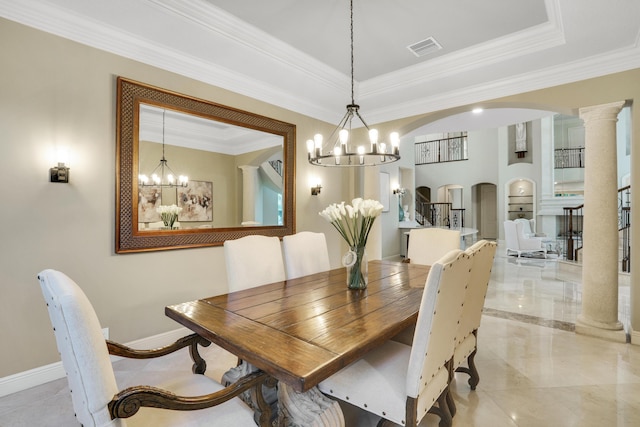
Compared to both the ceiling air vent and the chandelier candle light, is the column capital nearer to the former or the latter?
the ceiling air vent

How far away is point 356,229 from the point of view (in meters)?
2.16

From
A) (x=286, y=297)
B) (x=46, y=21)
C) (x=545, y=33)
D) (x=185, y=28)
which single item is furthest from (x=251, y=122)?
(x=545, y=33)

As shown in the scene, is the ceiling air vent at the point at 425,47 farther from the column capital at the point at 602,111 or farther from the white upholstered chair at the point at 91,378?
the white upholstered chair at the point at 91,378

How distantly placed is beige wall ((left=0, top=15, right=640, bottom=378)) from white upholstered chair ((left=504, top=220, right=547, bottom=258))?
501 centimetres

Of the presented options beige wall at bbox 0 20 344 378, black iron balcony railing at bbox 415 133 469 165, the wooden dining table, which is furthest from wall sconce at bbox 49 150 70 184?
black iron balcony railing at bbox 415 133 469 165

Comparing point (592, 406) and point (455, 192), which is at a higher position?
point (455, 192)

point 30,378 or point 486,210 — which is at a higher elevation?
point 486,210

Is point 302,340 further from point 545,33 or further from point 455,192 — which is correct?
point 455,192

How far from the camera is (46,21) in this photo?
2281 mm

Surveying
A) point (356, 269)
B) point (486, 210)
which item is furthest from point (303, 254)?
point (486, 210)

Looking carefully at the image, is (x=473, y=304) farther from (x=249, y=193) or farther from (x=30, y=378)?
(x=30, y=378)

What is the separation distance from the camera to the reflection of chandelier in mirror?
9.11ft

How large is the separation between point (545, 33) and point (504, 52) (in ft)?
1.10

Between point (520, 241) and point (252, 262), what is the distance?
24.3 ft
